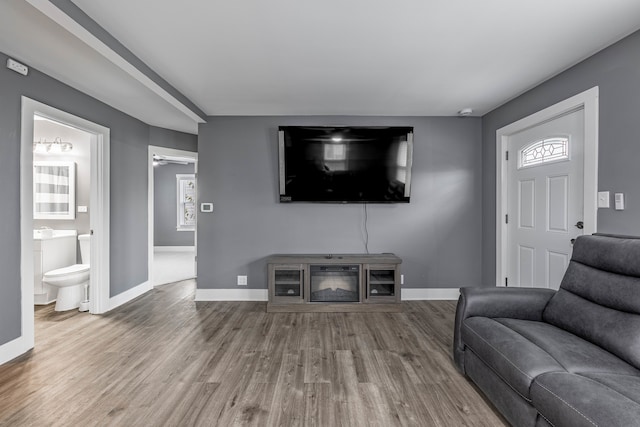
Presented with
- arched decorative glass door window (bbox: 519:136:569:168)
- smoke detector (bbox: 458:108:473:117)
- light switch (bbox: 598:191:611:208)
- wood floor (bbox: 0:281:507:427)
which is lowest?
wood floor (bbox: 0:281:507:427)

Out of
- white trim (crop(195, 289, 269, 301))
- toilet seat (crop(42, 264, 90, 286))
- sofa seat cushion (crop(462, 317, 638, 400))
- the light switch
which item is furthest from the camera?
white trim (crop(195, 289, 269, 301))

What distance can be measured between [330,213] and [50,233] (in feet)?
11.5

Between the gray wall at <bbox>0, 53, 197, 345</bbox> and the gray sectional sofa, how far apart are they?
350 centimetres

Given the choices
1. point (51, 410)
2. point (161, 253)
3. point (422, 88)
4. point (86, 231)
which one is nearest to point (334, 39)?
point (422, 88)

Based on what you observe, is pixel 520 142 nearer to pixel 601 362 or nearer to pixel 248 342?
pixel 601 362

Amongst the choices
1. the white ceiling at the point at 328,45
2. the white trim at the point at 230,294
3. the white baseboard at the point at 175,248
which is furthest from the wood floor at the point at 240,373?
the white baseboard at the point at 175,248

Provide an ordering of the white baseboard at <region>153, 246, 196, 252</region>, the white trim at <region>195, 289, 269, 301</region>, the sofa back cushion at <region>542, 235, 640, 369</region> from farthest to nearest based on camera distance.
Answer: the white baseboard at <region>153, 246, 196, 252</region>
the white trim at <region>195, 289, 269, 301</region>
the sofa back cushion at <region>542, 235, 640, 369</region>

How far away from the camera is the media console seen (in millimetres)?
3592

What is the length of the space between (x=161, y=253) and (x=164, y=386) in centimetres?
646

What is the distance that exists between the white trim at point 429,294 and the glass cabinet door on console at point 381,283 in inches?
19.8

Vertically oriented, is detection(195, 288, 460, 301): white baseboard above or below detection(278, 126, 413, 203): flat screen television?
below

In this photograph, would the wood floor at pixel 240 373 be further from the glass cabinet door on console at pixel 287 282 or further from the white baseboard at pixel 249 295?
the white baseboard at pixel 249 295

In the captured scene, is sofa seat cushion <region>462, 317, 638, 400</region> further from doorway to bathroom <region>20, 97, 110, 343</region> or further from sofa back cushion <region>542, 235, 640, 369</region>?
doorway to bathroom <region>20, 97, 110, 343</region>

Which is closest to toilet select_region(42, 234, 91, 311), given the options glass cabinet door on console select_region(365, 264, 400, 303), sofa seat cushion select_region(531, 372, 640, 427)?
glass cabinet door on console select_region(365, 264, 400, 303)
